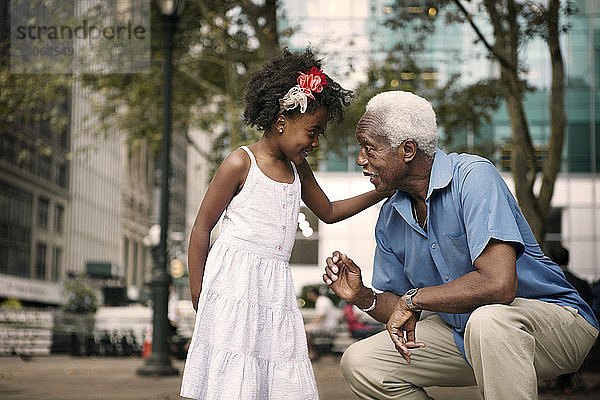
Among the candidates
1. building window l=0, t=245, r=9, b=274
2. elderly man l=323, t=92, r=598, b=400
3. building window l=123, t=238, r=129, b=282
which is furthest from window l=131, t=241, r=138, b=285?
elderly man l=323, t=92, r=598, b=400

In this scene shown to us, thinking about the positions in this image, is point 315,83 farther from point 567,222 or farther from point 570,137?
point 567,222

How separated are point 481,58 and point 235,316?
779 cm

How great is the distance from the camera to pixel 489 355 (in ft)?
9.21

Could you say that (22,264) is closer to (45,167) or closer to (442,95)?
(45,167)

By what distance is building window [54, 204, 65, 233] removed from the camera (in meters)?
50.0

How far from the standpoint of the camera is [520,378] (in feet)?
9.11

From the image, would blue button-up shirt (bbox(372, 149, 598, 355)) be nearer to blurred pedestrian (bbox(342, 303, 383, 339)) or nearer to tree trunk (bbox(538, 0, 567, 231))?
tree trunk (bbox(538, 0, 567, 231))

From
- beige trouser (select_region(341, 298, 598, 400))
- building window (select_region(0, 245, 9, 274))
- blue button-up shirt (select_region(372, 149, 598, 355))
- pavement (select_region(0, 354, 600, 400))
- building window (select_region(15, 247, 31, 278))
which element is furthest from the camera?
building window (select_region(15, 247, 31, 278))

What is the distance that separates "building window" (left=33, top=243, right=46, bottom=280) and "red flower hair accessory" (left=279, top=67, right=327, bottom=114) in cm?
4408

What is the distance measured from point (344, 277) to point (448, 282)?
0.42m

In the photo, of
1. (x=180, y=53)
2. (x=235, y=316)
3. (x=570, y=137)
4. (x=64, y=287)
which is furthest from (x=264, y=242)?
(x=570, y=137)

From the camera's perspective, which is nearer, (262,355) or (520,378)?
(520,378)

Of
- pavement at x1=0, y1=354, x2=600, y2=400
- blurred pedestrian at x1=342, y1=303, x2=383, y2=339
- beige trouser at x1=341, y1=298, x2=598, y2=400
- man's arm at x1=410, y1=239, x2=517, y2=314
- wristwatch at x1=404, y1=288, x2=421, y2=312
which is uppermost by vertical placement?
man's arm at x1=410, y1=239, x2=517, y2=314

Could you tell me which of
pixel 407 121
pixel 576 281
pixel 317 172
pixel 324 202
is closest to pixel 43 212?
pixel 317 172
